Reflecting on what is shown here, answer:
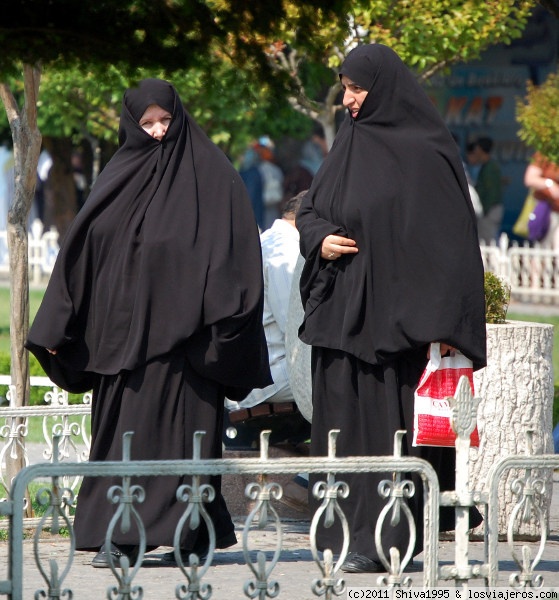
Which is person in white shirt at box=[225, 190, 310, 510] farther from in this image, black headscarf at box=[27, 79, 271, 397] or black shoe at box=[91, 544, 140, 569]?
black shoe at box=[91, 544, 140, 569]

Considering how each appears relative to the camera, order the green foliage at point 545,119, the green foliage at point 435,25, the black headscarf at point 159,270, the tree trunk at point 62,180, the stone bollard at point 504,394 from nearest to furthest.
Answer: the black headscarf at point 159,270 → the stone bollard at point 504,394 → the green foliage at point 435,25 → the green foliage at point 545,119 → the tree trunk at point 62,180

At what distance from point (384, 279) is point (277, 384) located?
5.12 feet

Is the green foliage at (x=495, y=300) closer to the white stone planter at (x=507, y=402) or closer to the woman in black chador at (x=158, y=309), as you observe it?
the white stone planter at (x=507, y=402)

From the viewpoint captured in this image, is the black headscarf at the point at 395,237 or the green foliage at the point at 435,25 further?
the green foliage at the point at 435,25

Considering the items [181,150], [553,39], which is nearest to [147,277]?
[181,150]

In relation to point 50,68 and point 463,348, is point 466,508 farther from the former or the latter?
point 50,68

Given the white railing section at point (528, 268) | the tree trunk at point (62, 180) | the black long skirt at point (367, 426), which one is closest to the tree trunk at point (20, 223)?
the black long skirt at point (367, 426)

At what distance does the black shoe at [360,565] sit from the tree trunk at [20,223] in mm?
1866

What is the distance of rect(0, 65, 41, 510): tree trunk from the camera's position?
5.73 m

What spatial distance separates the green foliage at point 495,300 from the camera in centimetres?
575

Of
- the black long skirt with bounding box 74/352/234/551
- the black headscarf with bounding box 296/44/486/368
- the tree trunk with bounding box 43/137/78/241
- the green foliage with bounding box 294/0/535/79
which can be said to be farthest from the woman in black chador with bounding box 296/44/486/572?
the tree trunk with bounding box 43/137/78/241

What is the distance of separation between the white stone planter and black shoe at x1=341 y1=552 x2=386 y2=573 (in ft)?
3.26

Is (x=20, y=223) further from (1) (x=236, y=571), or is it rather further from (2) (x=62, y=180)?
(2) (x=62, y=180)

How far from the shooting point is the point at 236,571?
188 inches
